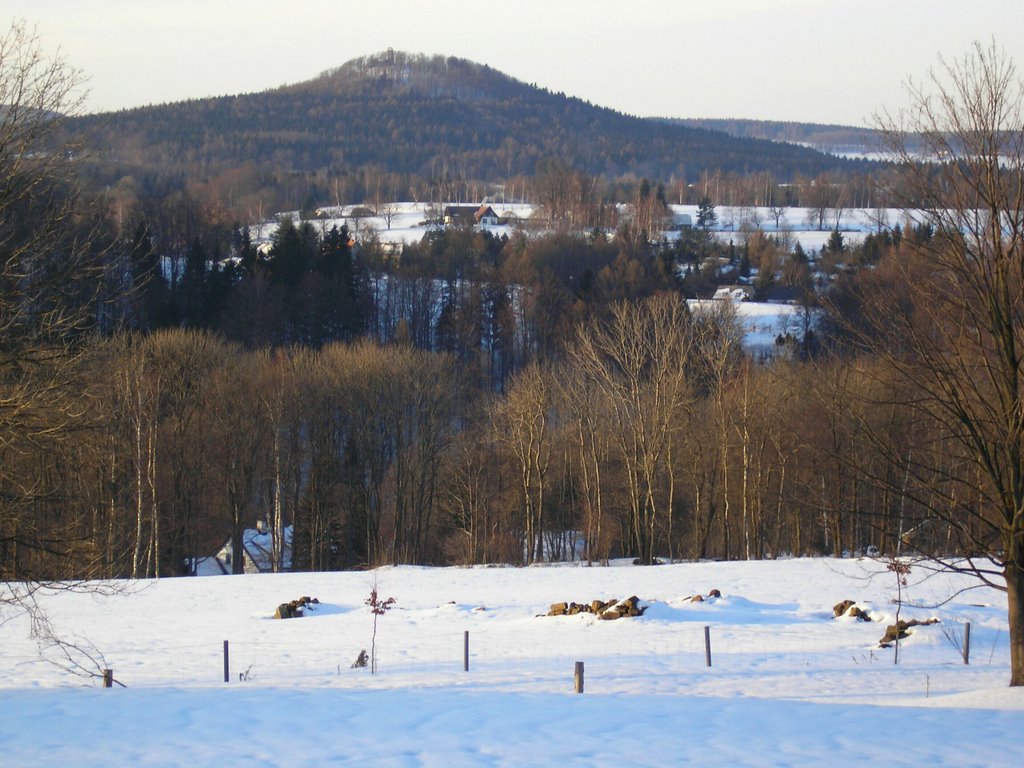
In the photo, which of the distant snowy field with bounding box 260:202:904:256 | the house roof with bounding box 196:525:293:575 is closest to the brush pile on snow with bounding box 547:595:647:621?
the house roof with bounding box 196:525:293:575

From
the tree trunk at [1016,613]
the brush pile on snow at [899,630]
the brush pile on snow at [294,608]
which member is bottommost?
the brush pile on snow at [294,608]

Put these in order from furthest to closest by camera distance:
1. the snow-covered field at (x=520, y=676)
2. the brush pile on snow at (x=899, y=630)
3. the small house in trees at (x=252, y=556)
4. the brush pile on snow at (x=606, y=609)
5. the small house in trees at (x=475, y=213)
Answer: the small house in trees at (x=475, y=213) < the small house in trees at (x=252, y=556) < the brush pile on snow at (x=606, y=609) < the brush pile on snow at (x=899, y=630) < the snow-covered field at (x=520, y=676)

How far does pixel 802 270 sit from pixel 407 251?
123 ft

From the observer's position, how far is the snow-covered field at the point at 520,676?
36.5 feet

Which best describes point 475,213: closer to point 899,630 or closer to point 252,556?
point 252,556

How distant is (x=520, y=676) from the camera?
18422mm

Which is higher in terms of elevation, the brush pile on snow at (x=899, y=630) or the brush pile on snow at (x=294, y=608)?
the brush pile on snow at (x=899, y=630)

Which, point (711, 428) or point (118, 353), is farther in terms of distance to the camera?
point (711, 428)

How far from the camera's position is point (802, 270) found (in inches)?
3600

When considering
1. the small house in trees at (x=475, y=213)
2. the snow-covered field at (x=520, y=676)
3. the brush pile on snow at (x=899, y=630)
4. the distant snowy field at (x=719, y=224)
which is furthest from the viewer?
the small house in trees at (x=475, y=213)

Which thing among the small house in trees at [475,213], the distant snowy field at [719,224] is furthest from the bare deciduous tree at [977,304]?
the small house in trees at [475,213]

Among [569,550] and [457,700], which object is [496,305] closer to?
[569,550]

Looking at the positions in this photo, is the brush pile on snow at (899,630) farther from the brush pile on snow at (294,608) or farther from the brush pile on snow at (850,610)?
the brush pile on snow at (294,608)

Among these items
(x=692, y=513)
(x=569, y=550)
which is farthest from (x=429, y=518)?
(x=692, y=513)
